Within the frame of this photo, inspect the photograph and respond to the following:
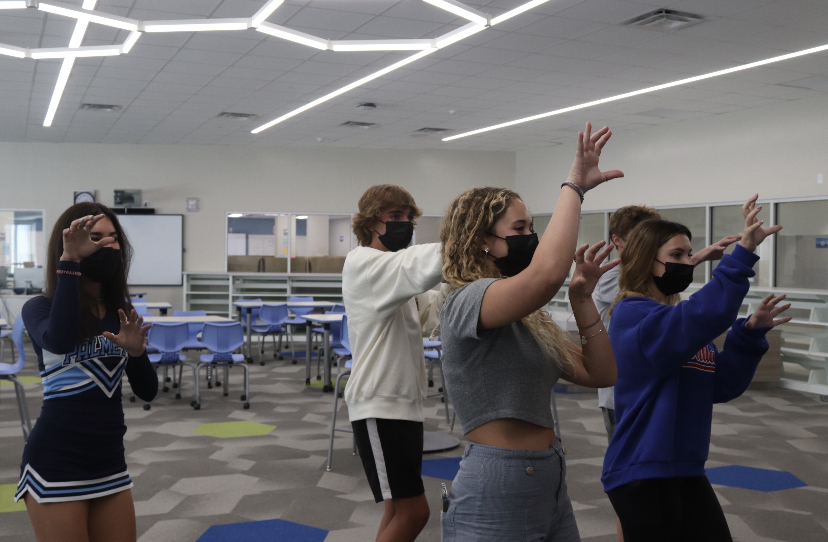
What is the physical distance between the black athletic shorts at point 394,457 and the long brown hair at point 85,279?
893 mm

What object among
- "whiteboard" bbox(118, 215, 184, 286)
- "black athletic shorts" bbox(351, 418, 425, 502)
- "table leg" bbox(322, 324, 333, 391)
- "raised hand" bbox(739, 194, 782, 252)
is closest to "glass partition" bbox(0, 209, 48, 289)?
"whiteboard" bbox(118, 215, 184, 286)

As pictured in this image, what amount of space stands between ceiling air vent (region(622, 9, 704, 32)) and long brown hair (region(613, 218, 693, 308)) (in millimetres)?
4247

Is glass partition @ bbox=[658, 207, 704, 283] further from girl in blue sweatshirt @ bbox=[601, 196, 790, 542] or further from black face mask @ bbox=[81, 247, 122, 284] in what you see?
black face mask @ bbox=[81, 247, 122, 284]

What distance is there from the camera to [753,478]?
469cm

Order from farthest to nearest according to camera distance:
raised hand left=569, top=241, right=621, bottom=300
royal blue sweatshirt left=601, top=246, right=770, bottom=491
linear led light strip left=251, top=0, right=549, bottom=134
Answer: linear led light strip left=251, top=0, right=549, bottom=134 < royal blue sweatshirt left=601, top=246, right=770, bottom=491 < raised hand left=569, top=241, right=621, bottom=300

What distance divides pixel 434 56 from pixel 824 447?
4.88 metres

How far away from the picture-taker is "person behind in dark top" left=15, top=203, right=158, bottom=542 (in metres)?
1.88

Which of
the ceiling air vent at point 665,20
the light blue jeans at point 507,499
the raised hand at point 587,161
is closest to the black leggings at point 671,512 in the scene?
the light blue jeans at point 507,499

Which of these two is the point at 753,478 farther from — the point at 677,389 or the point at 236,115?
the point at 236,115

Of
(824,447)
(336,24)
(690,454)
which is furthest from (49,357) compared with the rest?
(824,447)

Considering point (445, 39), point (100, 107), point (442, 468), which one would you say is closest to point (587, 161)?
point (442, 468)

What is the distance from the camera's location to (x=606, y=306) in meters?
3.31

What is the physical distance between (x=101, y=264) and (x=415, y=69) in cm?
609

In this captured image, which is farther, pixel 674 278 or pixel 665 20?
pixel 665 20
